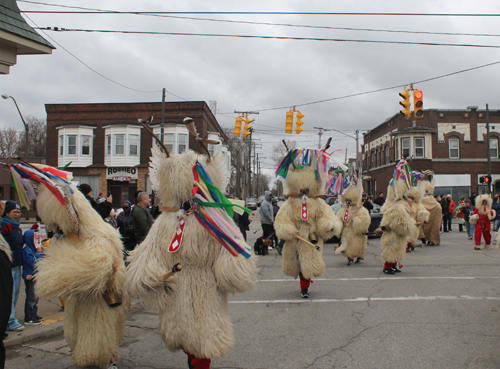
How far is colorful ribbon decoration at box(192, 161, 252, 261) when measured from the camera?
3375mm

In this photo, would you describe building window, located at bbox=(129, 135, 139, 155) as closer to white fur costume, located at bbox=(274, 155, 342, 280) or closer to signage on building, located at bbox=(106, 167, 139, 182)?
signage on building, located at bbox=(106, 167, 139, 182)

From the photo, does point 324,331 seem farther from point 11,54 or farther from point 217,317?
point 11,54

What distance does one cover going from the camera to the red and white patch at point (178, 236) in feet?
11.1

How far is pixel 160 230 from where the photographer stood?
3.52m

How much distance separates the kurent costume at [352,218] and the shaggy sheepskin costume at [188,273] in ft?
21.8

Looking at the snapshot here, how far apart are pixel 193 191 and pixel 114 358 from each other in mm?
1762

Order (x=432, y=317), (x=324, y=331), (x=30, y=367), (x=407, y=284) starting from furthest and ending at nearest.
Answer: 1. (x=407, y=284)
2. (x=432, y=317)
3. (x=324, y=331)
4. (x=30, y=367)

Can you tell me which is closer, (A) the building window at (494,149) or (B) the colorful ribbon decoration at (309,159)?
(B) the colorful ribbon decoration at (309,159)

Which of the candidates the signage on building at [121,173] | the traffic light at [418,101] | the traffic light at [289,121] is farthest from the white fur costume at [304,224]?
the signage on building at [121,173]

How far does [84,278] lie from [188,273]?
0.88 meters

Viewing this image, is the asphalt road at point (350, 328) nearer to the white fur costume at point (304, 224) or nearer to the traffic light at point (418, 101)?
the white fur costume at point (304, 224)

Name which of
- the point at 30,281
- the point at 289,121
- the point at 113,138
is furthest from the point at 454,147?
the point at 30,281

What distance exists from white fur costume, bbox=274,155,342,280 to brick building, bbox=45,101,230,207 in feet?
83.1

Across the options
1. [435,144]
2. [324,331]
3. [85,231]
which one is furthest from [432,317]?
[435,144]
